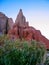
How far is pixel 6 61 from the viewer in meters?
8.24

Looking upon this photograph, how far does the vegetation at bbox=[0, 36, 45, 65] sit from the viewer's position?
322 inches

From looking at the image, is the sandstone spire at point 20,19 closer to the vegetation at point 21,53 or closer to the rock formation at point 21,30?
the rock formation at point 21,30

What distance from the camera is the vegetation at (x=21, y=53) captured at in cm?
819

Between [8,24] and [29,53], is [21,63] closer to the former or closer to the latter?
Result: [29,53]

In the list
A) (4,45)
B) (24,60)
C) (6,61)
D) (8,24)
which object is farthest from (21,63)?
(8,24)

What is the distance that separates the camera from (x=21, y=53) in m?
8.14

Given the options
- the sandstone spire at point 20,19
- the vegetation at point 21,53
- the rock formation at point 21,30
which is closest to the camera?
the vegetation at point 21,53

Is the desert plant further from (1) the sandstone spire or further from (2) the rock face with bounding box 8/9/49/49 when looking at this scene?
(1) the sandstone spire

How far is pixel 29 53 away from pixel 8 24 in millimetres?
19234

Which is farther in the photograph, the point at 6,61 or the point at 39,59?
the point at 39,59

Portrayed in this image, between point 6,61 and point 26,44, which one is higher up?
point 26,44

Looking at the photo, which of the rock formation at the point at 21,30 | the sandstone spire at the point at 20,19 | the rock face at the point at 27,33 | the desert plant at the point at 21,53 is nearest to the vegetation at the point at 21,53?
the desert plant at the point at 21,53

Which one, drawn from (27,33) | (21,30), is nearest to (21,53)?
(27,33)

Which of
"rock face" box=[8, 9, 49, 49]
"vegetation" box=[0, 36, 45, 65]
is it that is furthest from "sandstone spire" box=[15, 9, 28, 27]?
"vegetation" box=[0, 36, 45, 65]
